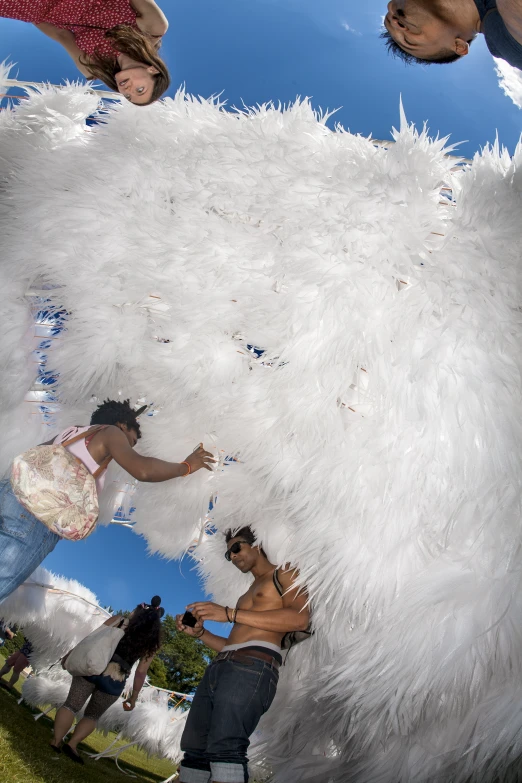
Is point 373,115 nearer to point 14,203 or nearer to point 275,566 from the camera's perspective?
point 14,203

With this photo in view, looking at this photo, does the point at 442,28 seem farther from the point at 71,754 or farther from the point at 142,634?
the point at 71,754

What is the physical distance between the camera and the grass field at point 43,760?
5.86 ft

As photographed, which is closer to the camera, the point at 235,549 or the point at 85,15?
the point at 85,15

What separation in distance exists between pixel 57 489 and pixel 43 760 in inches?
58.5

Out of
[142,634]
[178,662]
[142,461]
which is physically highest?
[142,461]

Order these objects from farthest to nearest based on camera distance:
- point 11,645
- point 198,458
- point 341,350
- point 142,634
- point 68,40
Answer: point 11,645, point 142,634, point 198,458, point 68,40, point 341,350

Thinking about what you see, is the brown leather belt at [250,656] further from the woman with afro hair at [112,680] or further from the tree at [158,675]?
the tree at [158,675]

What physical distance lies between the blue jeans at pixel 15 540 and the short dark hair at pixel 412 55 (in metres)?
1.64

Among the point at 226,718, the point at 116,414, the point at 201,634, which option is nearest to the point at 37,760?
the point at 201,634

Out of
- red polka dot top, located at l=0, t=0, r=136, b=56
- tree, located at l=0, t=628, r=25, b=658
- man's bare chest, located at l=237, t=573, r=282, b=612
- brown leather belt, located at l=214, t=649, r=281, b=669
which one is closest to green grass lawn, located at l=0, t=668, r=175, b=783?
tree, located at l=0, t=628, r=25, b=658

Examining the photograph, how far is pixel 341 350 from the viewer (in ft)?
4.04

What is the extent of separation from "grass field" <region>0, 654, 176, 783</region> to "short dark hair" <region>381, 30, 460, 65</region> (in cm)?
250

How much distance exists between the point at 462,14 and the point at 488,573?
1.30 meters

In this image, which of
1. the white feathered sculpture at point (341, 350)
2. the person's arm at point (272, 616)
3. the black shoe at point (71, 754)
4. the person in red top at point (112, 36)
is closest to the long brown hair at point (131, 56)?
the person in red top at point (112, 36)
